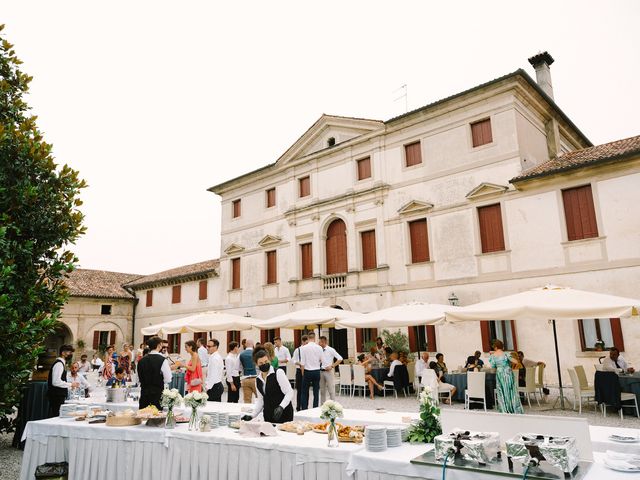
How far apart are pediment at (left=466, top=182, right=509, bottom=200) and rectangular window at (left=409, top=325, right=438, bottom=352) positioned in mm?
5252

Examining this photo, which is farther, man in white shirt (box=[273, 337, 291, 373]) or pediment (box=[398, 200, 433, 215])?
pediment (box=[398, 200, 433, 215])

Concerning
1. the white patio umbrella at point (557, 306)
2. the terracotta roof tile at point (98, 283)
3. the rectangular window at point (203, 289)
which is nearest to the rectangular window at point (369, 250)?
the white patio umbrella at point (557, 306)

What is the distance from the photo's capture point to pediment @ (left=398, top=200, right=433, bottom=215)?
18184 mm

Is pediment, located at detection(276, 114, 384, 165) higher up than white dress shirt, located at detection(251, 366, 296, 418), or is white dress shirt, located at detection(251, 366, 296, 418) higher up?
pediment, located at detection(276, 114, 384, 165)

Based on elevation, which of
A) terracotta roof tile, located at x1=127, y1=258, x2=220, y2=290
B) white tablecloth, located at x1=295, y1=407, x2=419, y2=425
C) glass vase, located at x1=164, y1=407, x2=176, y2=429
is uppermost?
terracotta roof tile, located at x1=127, y1=258, x2=220, y2=290

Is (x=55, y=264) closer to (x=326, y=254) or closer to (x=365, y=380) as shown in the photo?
(x=365, y=380)

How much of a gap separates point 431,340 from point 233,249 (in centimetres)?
1300

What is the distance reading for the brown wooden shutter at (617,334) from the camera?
13616 millimetres

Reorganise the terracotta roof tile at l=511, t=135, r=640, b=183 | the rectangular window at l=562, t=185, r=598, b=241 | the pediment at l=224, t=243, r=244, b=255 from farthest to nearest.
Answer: the pediment at l=224, t=243, r=244, b=255 → the rectangular window at l=562, t=185, r=598, b=241 → the terracotta roof tile at l=511, t=135, r=640, b=183

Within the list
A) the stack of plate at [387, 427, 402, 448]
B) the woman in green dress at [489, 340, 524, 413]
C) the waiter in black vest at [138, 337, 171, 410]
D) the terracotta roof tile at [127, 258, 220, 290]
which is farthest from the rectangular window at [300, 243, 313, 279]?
the stack of plate at [387, 427, 402, 448]

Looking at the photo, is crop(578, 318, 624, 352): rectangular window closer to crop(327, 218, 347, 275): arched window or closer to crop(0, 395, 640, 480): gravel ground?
crop(0, 395, 640, 480): gravel ground

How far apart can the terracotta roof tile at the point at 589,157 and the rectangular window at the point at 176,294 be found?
74.8ft

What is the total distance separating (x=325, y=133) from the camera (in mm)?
22922

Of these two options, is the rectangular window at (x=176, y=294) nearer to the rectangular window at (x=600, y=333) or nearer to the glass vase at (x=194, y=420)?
the rectangular window at (x=600, y=333)
